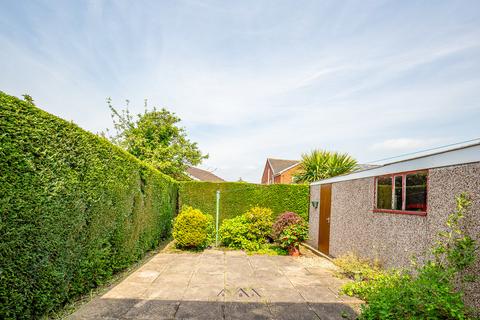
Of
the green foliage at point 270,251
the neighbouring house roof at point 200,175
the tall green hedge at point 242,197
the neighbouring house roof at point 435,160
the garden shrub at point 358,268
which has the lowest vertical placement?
the green foliage at point 270,251

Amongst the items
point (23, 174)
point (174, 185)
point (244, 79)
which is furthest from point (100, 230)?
point (174, 185)

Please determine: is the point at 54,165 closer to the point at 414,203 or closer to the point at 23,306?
the point at 23,306

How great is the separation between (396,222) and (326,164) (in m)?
7.82

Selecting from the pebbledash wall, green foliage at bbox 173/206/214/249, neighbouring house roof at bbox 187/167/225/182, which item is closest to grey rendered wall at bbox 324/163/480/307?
the pebbledash wall

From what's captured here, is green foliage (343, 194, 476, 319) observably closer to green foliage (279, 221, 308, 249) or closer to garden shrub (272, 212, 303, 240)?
green foliage (279, 221, 308, 249)

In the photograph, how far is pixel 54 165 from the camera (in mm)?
3301

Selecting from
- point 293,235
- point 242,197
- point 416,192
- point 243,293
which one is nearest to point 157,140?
point 242,197

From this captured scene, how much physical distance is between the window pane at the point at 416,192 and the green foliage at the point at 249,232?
219 inches

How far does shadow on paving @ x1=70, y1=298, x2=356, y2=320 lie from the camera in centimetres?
379

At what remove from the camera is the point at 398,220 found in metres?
5.08

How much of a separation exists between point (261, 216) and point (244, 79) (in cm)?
507

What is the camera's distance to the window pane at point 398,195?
5182mm

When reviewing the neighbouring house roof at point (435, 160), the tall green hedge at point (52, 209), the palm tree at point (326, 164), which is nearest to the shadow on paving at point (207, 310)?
the tall green hedge at point (52, 209)

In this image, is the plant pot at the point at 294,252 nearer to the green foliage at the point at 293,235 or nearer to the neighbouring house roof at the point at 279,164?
the green foliage at the point at 293,235
